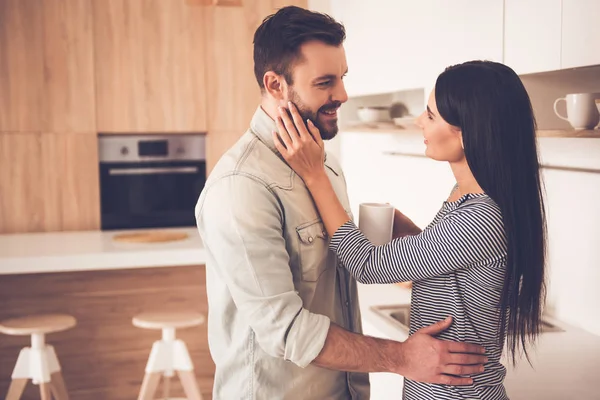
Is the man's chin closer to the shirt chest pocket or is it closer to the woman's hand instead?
the woman's hand

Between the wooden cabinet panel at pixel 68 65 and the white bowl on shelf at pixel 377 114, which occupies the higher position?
the wooden cabinet panel at pixel 68 65

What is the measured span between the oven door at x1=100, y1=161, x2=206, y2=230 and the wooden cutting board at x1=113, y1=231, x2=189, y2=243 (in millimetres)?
386

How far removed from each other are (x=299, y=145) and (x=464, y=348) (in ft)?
1.60

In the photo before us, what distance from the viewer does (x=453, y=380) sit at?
129cm

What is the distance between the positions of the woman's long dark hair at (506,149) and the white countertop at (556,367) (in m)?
0.45

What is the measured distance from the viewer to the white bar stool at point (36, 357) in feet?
9.73

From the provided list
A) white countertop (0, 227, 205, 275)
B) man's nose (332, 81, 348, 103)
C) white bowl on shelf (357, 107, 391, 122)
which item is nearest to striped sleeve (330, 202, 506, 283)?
man's nose (332, 81, 348, 103)

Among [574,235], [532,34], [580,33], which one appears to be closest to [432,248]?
[580,33]

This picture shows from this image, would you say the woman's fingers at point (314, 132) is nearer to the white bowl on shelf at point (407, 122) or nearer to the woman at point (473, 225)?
the woman at point (473, 225)

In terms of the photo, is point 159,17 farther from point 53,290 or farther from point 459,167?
point 459,167

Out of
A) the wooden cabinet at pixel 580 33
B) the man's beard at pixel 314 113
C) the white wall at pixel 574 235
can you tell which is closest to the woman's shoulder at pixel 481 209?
the man's beard at pixel 314 113

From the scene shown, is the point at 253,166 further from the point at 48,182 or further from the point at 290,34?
the point at 48,182

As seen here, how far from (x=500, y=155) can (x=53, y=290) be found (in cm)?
267

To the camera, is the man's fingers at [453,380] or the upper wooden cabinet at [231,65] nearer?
the man's fingers at [453,380]
